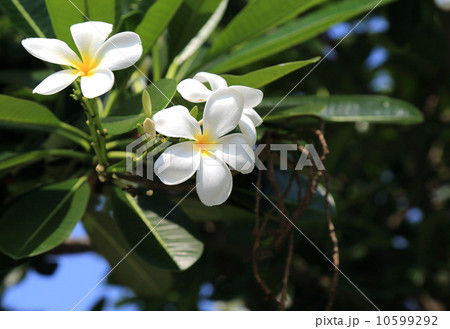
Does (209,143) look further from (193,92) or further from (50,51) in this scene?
(50,51)

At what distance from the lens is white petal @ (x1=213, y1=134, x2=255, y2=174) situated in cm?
72

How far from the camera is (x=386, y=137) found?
2.41m

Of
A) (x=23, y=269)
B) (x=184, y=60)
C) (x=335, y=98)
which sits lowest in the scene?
(x=23, y=269)

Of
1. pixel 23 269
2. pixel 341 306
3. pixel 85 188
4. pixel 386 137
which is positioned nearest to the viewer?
pixel 85 188

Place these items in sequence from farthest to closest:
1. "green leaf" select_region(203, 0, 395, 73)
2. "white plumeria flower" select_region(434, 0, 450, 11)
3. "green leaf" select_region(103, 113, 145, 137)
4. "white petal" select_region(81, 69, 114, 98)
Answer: "white plumeria flower" select_region(434, 0, 450, 11) < "green leaf" select_region(203, 0, 395, 73) < "green leaf" select_region(103, 113, 145, 137) < "white petal" select_region(81, 69, 114, 98)

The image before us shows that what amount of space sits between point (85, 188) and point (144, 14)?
367 mm

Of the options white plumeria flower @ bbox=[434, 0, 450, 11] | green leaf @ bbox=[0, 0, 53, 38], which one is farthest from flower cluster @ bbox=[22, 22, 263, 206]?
white plumeria flower @ bbox=[434, 0, 450, 11]

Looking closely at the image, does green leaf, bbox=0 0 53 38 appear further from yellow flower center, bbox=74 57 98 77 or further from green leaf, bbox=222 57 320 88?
green leaf, bbox=222 57 320 88

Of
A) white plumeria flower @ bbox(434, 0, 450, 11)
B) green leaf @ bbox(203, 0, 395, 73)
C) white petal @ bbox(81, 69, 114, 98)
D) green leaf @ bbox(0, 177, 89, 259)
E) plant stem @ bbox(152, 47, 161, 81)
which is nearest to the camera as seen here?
white petal @ bbox(81, 69, 114, 98)

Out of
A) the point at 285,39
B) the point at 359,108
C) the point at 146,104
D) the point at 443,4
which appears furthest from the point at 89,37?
the point at 443,4

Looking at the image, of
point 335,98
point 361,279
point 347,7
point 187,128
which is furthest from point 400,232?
point 187,128

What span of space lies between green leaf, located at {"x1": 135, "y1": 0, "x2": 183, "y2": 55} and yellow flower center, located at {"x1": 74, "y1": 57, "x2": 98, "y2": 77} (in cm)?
23

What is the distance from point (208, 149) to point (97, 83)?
18 cm

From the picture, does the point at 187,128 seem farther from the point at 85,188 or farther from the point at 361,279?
the point at 361,279
